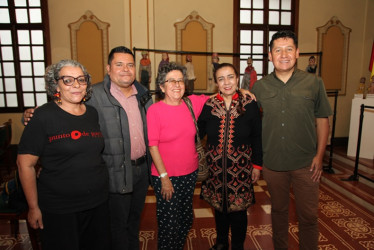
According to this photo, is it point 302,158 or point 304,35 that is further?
point 304,35

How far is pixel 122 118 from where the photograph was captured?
169 cm

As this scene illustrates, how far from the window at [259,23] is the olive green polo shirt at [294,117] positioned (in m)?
5.18

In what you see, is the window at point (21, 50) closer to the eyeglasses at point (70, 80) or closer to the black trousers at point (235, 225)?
the eyeglasses at point (70, 80)

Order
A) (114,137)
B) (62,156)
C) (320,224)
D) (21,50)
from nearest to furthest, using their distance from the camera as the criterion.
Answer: (62,156)
(114,137)
(320,224)
(21,50)

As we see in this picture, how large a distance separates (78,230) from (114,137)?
1.86 ft

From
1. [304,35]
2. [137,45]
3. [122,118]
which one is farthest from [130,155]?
[304,35]

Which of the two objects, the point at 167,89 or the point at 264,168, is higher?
the point at 167,89

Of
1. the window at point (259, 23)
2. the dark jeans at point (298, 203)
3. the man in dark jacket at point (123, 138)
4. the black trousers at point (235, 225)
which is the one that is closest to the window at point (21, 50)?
the window at point (259, 23)

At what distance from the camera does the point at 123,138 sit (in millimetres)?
1679

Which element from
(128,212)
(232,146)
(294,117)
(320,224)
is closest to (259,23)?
(320,224)

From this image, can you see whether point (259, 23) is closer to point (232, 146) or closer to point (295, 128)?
point (295, 128)

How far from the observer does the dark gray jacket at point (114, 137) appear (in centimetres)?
164

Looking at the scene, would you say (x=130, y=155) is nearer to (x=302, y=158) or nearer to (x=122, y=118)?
(x=122, y=118)

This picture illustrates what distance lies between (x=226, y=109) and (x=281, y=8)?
6.26 metres
